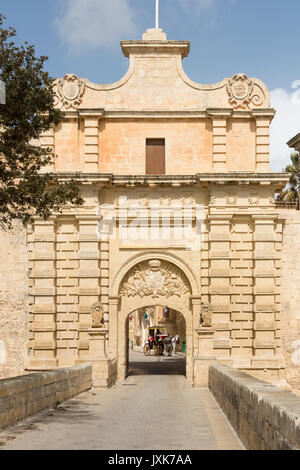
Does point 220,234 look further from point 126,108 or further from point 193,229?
point 126,108

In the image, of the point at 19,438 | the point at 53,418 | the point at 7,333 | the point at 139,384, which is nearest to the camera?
the point at 19,438

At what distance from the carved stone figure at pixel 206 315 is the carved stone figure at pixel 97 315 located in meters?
3.12

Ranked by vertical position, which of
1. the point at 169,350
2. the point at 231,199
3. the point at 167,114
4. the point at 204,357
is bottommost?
the point at 169,350

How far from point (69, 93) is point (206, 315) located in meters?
8.98

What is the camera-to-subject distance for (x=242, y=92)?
24438 millimetres

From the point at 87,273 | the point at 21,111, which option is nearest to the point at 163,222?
the point at 87,273

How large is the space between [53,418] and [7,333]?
39.1 feet

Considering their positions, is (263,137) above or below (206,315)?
above

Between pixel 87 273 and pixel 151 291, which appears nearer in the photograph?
pixel 87 273

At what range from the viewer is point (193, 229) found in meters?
24.3

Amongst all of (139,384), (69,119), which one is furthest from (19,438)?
(69,119)

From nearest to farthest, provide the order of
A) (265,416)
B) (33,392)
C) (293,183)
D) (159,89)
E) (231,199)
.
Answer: (265,416)
(33,392)
(231,199)
(159,89)
(293,183)

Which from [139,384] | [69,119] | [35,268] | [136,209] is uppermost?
[69,119]

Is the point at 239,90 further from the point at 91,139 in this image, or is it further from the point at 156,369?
the point at 156,369
